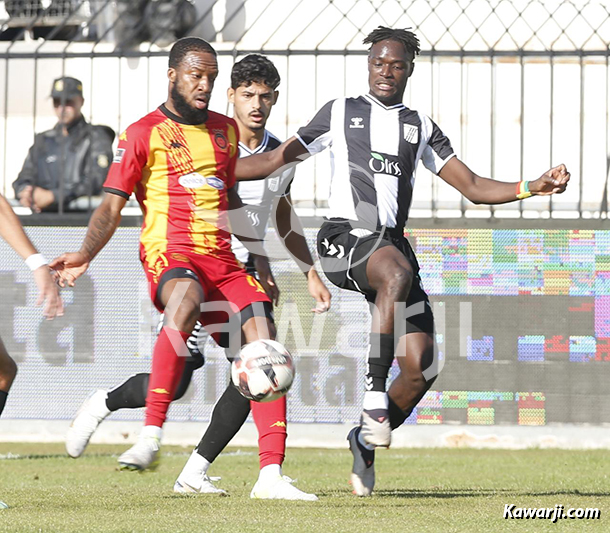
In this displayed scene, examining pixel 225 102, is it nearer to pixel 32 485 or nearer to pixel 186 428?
pixel 186 428

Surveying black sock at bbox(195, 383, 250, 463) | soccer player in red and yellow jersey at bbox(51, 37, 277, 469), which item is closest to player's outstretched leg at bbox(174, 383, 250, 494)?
black sock at bbox(195, 383, 250, 463)

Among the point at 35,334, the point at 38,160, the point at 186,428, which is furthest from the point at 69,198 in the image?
the point at 186,428

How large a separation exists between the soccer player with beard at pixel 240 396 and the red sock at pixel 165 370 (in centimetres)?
28

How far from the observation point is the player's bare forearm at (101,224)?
5668 mm

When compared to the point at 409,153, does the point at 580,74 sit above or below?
above

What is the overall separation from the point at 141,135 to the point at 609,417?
556 centimetres

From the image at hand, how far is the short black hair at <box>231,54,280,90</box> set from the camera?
689 centimetres

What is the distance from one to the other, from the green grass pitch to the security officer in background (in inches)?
84.9

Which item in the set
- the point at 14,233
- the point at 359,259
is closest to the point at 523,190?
the point at 359,259

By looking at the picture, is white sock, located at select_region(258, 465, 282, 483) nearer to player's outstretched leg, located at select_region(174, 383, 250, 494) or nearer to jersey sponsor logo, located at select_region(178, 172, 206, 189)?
player's outstretched leg, located at select_region(174, 383, 250, 494)

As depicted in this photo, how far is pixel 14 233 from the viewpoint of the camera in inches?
202

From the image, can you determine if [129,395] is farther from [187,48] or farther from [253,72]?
[253,72]

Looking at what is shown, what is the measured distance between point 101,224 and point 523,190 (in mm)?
2234

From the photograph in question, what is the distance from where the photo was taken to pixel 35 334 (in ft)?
33.9
